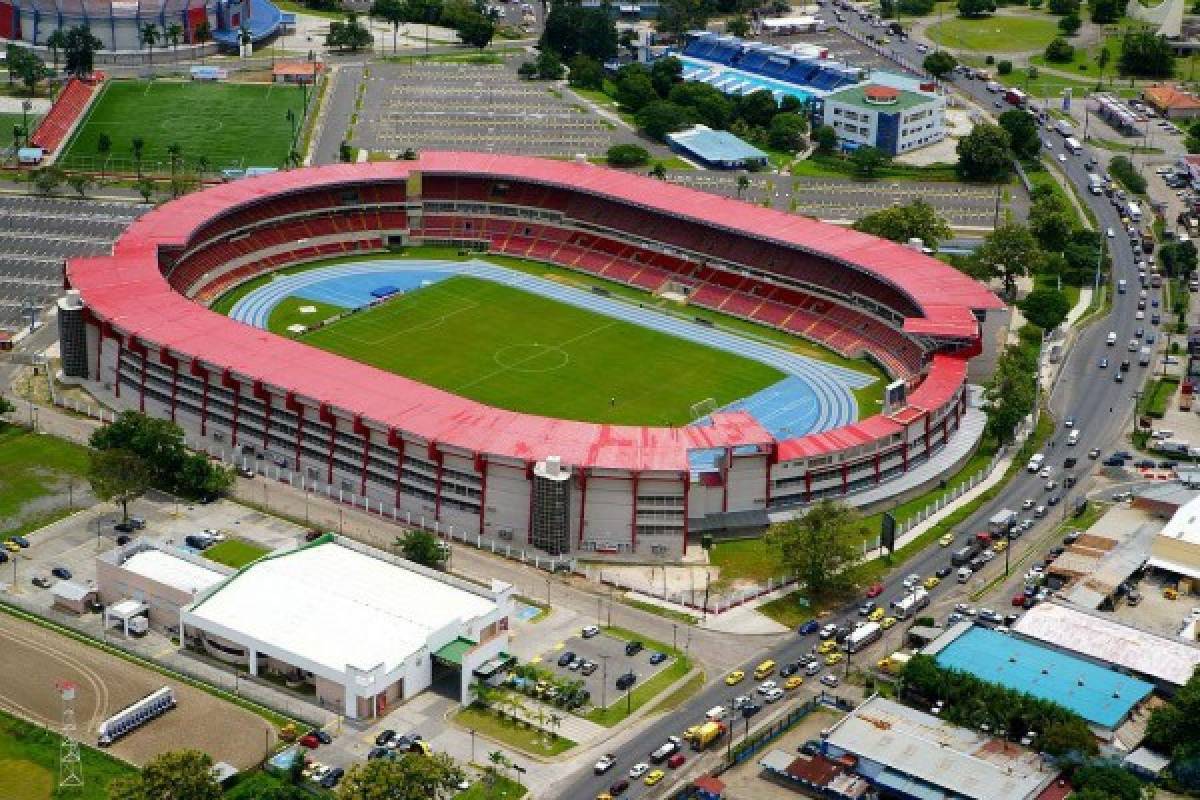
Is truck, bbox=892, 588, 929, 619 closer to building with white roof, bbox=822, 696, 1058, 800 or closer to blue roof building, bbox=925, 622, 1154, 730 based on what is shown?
blue roof building, bbox=925, 622, 1154, 730

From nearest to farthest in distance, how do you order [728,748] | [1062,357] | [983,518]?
[728,748] → [983,518] → [1062,357]

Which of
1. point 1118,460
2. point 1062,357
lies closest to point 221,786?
point 1118,460

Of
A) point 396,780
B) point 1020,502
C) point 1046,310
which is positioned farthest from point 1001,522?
point 396,780

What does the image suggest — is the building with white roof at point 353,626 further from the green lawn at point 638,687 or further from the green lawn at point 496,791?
the green lawn at point 496,791

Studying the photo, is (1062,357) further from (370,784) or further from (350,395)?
(370,784)

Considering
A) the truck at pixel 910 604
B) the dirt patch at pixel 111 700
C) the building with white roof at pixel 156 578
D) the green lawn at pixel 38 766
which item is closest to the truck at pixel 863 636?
the truck at pixel 910 604

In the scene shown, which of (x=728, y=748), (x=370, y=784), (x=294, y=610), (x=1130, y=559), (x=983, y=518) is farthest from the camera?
(x=983, y=518)
